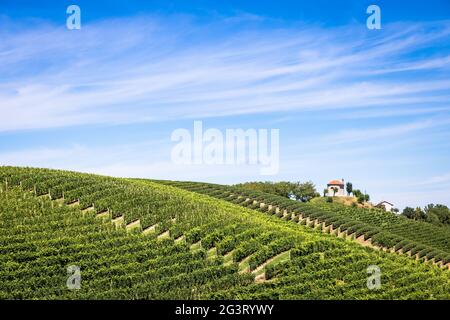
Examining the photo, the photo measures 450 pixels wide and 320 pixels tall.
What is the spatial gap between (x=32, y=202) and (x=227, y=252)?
48.0 feet

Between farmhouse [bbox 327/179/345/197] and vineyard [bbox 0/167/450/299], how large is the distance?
337ft

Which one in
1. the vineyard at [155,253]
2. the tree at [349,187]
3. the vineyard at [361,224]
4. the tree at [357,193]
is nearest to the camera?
the vineyard at [155,253]

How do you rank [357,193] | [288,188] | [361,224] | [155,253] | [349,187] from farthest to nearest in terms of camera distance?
[349,187] < [357,193] < [288,188] < [361,224] < [155,253]

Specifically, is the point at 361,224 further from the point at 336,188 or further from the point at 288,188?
the point at 336,188

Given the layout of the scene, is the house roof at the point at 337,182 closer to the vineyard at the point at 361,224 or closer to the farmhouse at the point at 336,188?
the farmhouse at the point at 336,188

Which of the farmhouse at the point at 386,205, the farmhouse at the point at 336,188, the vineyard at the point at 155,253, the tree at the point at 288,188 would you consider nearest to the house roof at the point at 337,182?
the farmhouse at the point at 336,188

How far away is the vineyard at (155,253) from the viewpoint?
79.3 feet

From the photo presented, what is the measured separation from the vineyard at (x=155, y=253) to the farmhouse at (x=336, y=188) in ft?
337

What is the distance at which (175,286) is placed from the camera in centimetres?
2458

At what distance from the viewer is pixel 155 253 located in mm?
27562


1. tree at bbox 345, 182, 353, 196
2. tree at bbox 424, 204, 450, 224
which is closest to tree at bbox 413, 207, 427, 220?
tree at bbox 424, 204, 450, 224

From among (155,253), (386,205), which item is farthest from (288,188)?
(155,253)

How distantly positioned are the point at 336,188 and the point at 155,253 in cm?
11868

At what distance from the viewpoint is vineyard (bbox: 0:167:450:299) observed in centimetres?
Result: 2417
